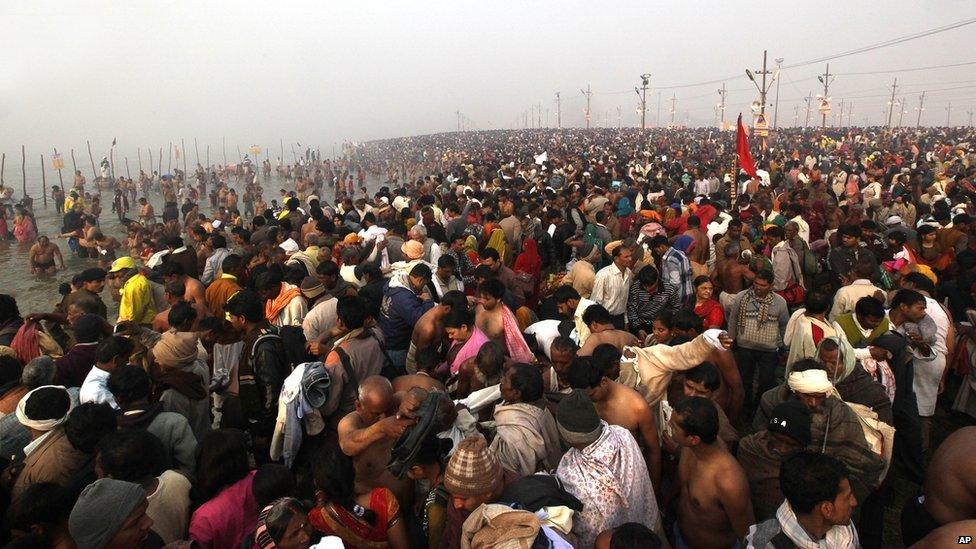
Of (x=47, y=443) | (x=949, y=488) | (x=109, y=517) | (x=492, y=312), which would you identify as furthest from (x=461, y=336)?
(x=949, y=488)

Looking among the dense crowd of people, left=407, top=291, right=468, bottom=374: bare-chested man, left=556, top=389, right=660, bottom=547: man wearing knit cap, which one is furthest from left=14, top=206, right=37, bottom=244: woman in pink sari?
left=556, top=389, right=660, bottom=547: man wearing knit cap

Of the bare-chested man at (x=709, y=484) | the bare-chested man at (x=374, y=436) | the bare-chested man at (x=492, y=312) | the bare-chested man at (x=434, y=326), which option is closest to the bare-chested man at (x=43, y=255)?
the bare-chested man at (x=434, y=326)

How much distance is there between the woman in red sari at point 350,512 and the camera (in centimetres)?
262

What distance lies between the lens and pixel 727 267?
6.13 meters

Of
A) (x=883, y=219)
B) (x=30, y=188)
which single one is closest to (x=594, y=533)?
(x=883, y=219)

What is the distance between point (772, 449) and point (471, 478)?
5.38ft

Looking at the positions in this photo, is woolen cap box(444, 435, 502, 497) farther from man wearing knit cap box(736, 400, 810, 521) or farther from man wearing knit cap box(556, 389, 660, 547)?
man wearing knit cap box(736, 400, 810, 521)

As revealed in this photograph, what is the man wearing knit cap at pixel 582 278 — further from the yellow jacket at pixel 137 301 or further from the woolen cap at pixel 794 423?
the yellow jacket at pixel 137 301

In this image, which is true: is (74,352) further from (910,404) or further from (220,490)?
(910,404)

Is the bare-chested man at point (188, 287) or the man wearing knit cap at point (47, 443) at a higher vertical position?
the bare-chested man at point (188, 287)

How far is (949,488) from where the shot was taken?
2676mm

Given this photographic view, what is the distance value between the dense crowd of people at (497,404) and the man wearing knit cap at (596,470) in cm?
1

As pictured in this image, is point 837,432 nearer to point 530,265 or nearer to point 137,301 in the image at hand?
point 530,265

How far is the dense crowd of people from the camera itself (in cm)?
255
